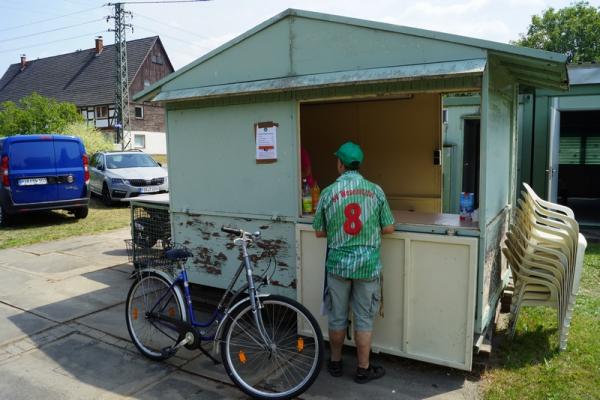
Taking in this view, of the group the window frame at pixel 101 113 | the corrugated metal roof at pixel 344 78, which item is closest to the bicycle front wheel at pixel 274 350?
the corrugated metal roof at pixel 344 78

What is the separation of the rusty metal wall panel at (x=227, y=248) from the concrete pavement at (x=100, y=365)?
876mm

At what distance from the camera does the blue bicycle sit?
329cm

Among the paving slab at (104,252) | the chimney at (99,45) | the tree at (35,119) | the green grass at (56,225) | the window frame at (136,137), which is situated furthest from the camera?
the chimney at (99,45)

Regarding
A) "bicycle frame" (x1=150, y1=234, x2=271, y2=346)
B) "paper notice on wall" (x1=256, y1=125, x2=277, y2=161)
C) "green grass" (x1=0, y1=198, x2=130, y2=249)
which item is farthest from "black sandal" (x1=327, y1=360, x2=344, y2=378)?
"green grass" (x1=0, y1=198, x2=130, y2=249)

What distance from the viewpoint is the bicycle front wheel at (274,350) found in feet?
10.5

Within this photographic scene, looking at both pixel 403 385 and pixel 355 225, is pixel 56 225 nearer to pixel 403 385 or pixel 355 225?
pixel 355 225

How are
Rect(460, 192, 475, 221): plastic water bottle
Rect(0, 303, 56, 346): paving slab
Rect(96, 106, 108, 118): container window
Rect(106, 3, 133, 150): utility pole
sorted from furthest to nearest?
1. Rect(96, 106, 108, 118): container window
2. Rect(106, 3, 133, 150): utility pole
3. Rect(0, 303, 56, 346): paving slab
4. Rect(460, 192, 475, 221): plastic water bottle

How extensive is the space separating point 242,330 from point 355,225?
110 centimetres

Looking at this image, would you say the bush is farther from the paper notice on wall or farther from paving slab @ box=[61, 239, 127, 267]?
the paper notice on wall

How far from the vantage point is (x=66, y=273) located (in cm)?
646

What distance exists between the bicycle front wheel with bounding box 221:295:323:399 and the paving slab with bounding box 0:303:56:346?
234 centimetres

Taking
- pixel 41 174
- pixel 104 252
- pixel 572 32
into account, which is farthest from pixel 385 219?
pixel 572 32

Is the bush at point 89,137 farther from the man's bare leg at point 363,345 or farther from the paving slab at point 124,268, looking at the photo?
the man's bare leg at point 363,345

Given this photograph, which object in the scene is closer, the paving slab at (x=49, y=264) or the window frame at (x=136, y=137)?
the paving slab at (x=49, y=264)
